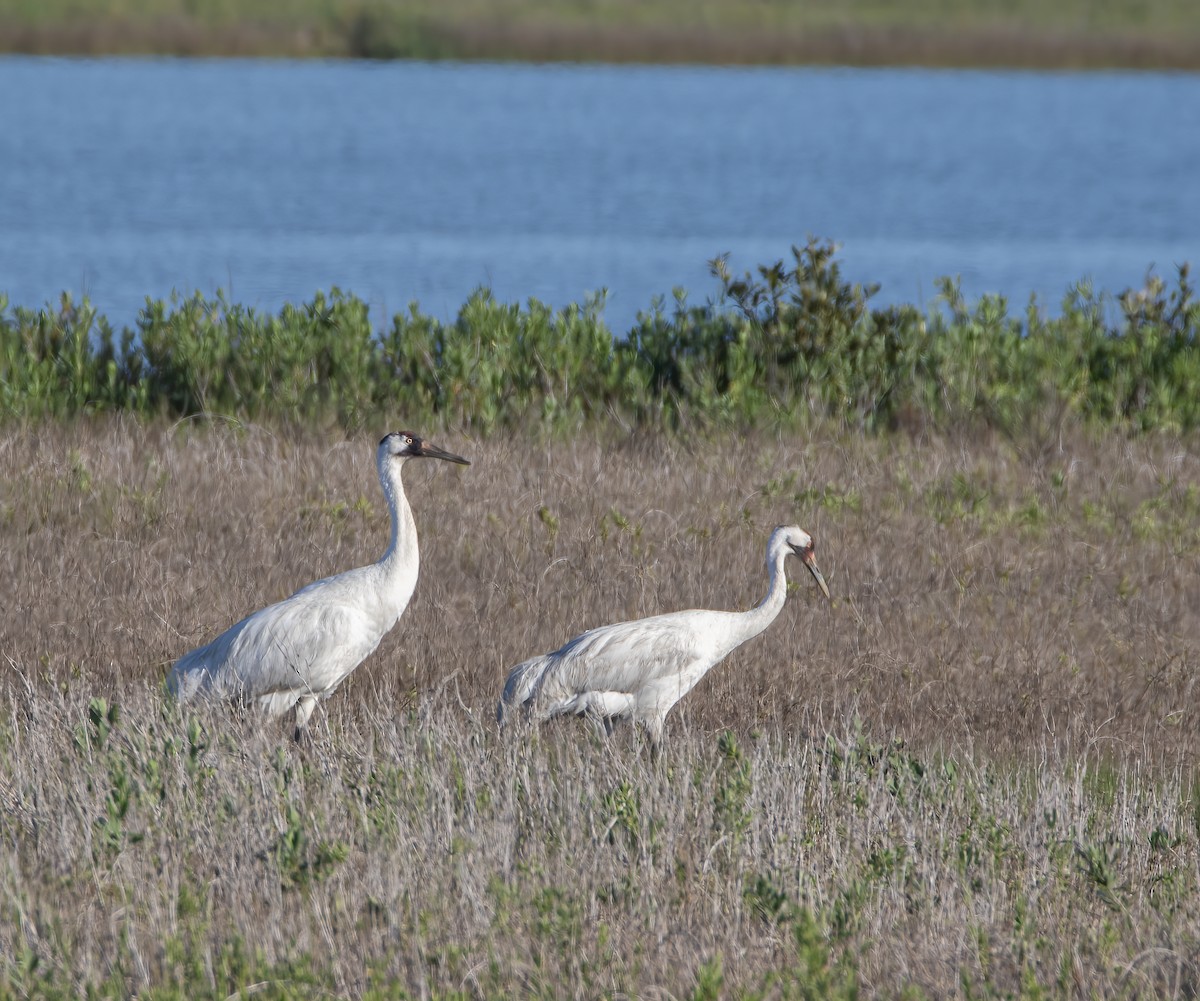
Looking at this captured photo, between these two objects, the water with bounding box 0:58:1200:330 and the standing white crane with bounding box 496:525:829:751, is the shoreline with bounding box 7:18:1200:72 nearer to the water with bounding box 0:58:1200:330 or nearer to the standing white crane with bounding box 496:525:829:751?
the water with bounding box 0:58:1200:330

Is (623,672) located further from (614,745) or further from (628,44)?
(628,44)

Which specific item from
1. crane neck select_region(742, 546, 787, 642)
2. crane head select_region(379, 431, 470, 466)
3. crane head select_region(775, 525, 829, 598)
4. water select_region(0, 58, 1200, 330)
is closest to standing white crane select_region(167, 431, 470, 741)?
crane head select_region(379, 431, 470, 466)

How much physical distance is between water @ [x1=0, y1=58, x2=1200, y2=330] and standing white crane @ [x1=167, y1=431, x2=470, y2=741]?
736 centimetres

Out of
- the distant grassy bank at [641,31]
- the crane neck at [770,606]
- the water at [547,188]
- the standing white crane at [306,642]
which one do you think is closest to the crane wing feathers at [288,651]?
the standing white crane at [306,642]

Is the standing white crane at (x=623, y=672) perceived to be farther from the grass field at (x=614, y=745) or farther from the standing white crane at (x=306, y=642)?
the standing white crane at (x=306, y=642)

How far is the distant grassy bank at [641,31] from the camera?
197 ft

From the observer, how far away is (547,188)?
4034 centimetres

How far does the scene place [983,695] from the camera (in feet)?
29.1

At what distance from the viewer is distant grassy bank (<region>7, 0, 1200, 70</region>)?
59969mm

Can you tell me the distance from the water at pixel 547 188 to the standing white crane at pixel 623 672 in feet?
24.1

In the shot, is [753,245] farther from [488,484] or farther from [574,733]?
[574,733]

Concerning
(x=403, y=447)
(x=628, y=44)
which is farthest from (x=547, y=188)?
(x=403, y=447)

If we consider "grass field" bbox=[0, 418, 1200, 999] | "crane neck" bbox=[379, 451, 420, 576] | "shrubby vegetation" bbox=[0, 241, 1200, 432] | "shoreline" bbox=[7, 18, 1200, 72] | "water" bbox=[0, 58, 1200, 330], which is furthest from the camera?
"shoreline" bbox=[7, 18, 1200, 72]

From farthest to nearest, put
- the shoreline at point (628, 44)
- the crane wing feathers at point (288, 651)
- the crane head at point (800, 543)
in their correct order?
1. the shoreline at point (628, 44)
2. the crane head at point (800, 543)
3. the crane wing feathers at point (288, 651)
